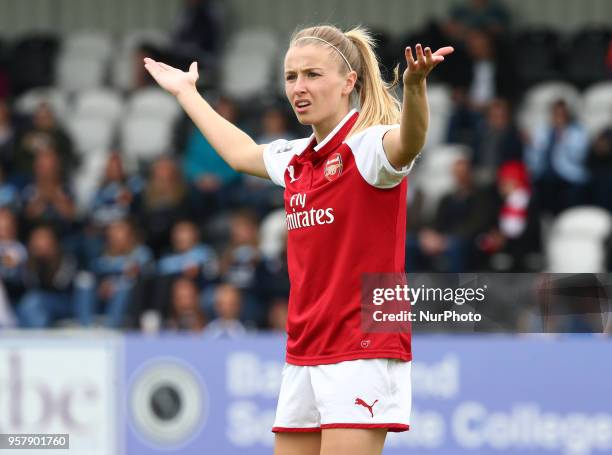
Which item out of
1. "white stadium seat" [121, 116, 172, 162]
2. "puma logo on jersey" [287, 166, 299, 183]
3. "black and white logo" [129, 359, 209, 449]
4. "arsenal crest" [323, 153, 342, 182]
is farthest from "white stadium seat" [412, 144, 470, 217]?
"arsenal crest" [323, 153, 342, 182]

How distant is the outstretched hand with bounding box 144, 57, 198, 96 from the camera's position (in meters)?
4.73

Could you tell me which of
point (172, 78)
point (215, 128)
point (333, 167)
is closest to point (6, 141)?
point (172, 78)

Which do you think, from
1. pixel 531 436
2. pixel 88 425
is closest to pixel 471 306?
pixel 531 436

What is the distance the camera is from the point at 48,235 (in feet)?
37.7

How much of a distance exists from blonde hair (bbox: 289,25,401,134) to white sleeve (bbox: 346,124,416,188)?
91 mm

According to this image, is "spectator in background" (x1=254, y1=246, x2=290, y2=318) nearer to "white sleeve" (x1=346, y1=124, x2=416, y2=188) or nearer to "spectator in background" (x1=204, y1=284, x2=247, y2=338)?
"spectator in background" (x1=204, y1=284, x2=247, y2=338)

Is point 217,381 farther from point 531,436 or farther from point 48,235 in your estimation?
point 48,235

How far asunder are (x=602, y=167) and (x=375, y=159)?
7562 millimetres

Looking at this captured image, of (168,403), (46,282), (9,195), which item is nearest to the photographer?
(168,403)

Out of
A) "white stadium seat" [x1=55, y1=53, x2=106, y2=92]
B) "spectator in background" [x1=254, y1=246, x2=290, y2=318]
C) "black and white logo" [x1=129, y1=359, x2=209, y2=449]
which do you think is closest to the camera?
"black and white logo" [x1=129, y1=359, x2=209, y2=449]

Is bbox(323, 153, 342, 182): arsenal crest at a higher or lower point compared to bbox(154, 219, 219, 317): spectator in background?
lower

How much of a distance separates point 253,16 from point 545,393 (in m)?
7.70

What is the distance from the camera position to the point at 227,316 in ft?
31.6

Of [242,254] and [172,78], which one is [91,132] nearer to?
[242,254]
